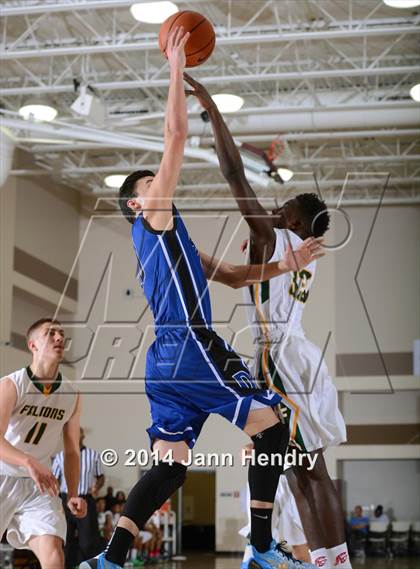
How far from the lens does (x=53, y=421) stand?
577 cm

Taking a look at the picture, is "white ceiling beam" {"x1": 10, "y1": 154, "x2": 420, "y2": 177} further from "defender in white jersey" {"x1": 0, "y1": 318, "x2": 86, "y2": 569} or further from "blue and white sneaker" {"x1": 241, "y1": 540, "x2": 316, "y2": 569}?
"blue and white sneaker" {"x1": 241, "y1": 540, "x2": 316, "y2": 569}

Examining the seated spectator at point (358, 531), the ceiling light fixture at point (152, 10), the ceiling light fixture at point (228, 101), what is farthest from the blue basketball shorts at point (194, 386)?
the seated spectator at point (358, 531)

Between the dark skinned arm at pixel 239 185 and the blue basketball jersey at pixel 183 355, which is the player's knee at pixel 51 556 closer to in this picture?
the blue basketball jersey at pixel 183 355

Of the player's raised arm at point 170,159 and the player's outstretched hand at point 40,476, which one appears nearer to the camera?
the player's raised arm at point 170,159

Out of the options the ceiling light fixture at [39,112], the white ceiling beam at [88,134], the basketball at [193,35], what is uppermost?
the ceiling light fixture at [39,112]

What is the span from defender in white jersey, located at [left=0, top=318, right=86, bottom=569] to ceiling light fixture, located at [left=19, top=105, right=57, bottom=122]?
9342 millimetres

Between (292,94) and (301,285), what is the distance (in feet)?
35.3

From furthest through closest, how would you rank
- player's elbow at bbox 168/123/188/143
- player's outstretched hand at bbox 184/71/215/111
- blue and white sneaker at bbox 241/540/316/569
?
player's outstretched hand at bbox 184/71/215/111 → player's elbow at bbox 168/123/188/143 → blue and white sneaker at bbox 241/540/316/569

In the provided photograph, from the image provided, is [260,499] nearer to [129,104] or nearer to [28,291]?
[129,104]

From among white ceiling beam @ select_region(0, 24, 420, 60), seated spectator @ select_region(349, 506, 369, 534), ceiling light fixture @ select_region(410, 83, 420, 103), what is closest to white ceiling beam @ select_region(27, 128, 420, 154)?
ceiling light fixture @ select_region(410, 83, 420, 103)

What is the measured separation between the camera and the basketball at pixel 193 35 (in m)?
4.75

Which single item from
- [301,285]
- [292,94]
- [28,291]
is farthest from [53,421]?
[28,291]

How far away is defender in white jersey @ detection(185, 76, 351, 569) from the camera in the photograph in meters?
5.11

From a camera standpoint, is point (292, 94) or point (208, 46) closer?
point (208, 46)
